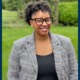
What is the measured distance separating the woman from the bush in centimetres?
919

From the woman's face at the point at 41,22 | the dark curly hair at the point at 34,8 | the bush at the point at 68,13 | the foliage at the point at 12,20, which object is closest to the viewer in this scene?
the woman's face at the point at 41,22

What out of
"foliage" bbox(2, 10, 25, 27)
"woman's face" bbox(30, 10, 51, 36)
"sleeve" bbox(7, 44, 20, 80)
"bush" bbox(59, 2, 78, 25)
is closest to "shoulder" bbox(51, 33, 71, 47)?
"woman's face" bbox(30, 10, 51, 36)

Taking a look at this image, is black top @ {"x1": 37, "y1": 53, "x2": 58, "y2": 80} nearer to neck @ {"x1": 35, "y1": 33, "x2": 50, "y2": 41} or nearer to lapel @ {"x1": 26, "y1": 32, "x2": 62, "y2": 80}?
lapel @ {"x1": 26, "y1": 32, "x2": 62, "y2": 80}

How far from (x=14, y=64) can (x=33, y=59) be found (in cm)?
16

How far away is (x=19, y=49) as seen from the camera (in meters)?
2.63

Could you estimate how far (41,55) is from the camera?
8.57ft

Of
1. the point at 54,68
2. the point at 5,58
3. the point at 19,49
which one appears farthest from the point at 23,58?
the point at 5,58

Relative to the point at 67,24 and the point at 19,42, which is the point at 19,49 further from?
the point at 67,24

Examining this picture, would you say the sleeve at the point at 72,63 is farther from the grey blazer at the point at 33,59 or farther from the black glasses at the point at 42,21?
the black glasses at the point at 42,21

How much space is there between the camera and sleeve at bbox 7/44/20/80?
2629 mm

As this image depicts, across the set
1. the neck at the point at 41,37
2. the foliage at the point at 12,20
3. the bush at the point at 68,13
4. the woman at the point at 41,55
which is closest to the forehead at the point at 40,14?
the woman at the point at 41,55

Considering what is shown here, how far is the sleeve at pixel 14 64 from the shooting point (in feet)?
8.63

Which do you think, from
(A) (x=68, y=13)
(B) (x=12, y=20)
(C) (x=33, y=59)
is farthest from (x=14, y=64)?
(A) (x=68, y=13)

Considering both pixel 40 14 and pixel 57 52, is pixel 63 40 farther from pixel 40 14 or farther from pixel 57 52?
pixel 40 14
